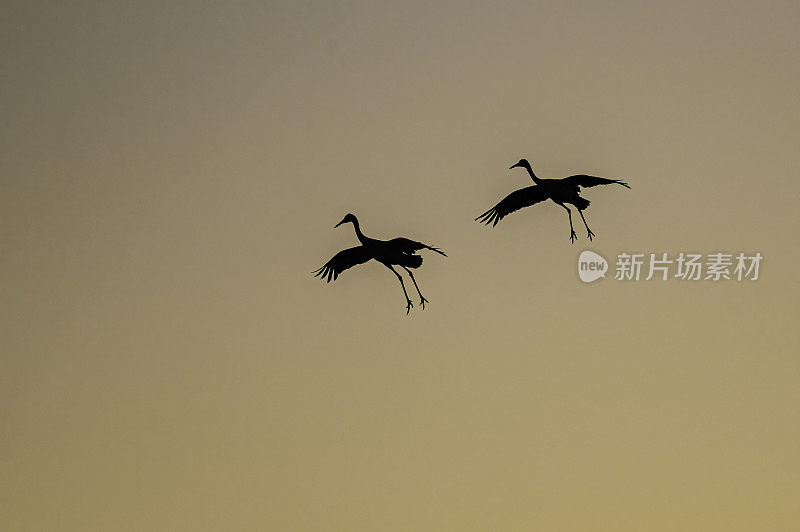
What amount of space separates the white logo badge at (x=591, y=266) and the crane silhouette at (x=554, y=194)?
49mm

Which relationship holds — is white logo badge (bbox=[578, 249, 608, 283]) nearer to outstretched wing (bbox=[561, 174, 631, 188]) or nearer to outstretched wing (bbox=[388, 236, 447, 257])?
outstretched wing (bbox=[561, 174, 631, 188])

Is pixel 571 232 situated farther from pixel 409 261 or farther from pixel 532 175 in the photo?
pixel 409 261

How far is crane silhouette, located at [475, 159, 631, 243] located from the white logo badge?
0.16 ft

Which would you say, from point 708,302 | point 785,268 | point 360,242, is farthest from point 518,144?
point 785,268

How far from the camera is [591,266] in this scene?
6.42ft

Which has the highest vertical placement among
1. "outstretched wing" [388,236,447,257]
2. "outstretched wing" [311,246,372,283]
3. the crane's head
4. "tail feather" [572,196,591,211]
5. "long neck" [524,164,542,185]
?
"long neck" [524,164,542,185]

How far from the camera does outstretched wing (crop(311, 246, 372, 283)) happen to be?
196 centimetres

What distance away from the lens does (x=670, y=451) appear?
1916 millimetres

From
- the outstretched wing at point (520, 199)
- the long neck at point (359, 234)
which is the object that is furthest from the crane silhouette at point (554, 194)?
the long neck at point (359, 234)

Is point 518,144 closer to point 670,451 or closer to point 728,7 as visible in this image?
point 728,7

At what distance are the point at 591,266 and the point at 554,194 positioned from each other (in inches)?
8.6

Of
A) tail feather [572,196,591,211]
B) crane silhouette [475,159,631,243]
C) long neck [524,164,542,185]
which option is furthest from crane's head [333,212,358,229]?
tail feather [572,196,591,211]

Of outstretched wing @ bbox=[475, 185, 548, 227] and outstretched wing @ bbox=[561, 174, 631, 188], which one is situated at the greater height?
outstretched wing @ bbox=[561, 174, 631, 188]

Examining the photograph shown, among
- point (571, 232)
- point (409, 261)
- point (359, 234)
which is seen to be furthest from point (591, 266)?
point (359, 234)
